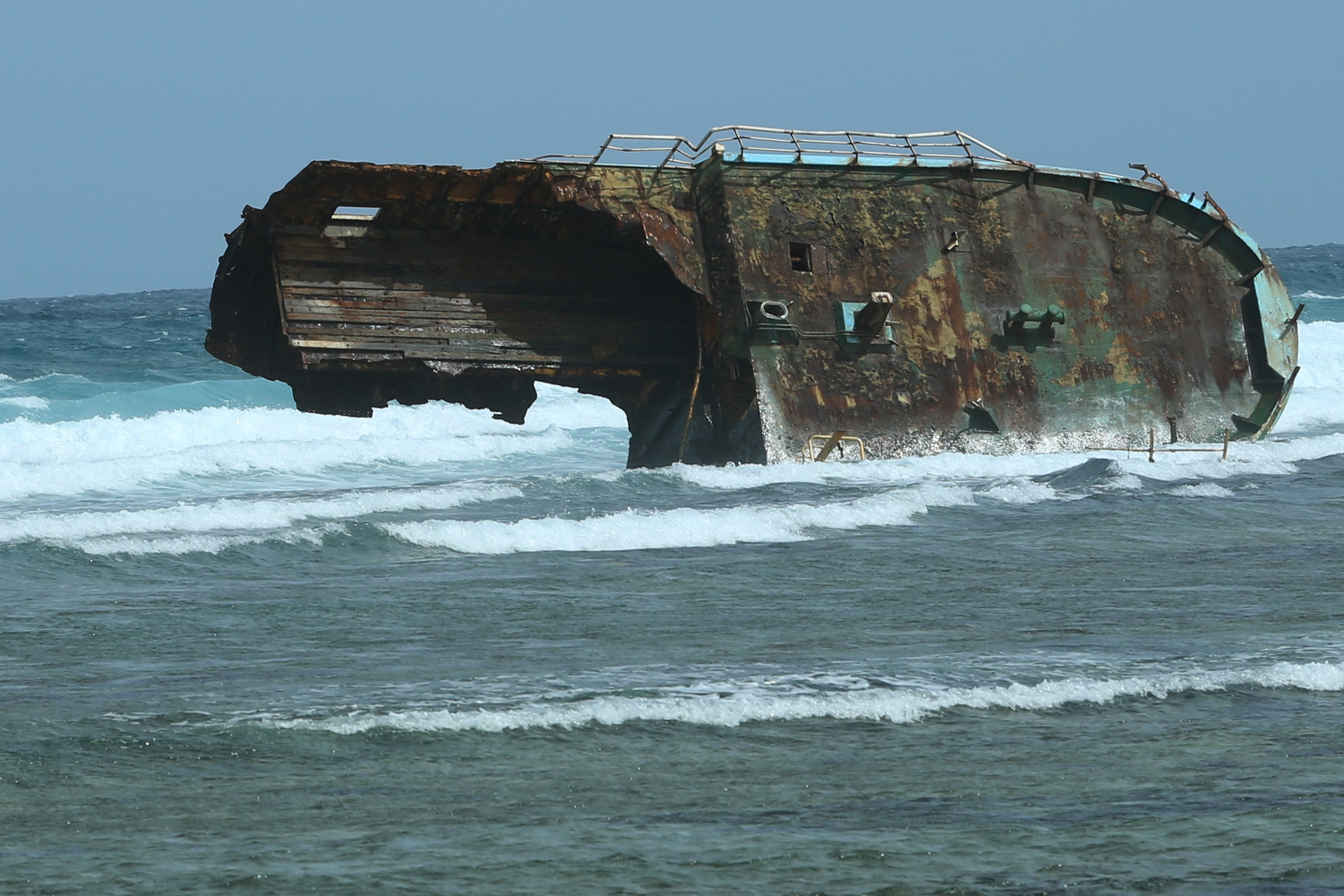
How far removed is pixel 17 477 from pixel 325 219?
603 centimetres

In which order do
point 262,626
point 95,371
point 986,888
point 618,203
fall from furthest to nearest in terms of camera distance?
point 95,371, point 618,203, point 262,626, point 986,888

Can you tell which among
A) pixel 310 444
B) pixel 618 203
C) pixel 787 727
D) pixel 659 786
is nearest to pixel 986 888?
pixel 659 786

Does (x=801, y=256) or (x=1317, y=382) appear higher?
(x=801, y=256)

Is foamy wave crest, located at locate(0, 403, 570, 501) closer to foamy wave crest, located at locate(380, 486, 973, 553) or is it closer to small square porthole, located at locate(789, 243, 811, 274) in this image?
small square porthole, located at locate(789, 243, 811, 274)

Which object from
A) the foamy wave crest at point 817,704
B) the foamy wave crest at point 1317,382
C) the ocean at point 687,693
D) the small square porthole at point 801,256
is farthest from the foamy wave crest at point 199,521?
the foamy wave crest at point 1317,382

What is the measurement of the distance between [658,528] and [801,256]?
590 centimetres

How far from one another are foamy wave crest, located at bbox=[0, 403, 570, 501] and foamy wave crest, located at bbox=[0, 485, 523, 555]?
20.5ft

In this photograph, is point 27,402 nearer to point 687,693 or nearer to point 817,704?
point 687,693

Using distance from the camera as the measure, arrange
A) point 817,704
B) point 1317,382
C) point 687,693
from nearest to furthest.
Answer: point 817,704 < point 687,693 < point 1317,382

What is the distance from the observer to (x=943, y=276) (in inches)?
678

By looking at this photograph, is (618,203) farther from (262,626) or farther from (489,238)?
(262,626)

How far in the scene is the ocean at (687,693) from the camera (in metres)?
4.07

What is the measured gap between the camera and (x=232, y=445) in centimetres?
2244

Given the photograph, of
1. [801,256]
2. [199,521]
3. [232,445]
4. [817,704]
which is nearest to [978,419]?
[801,256]
